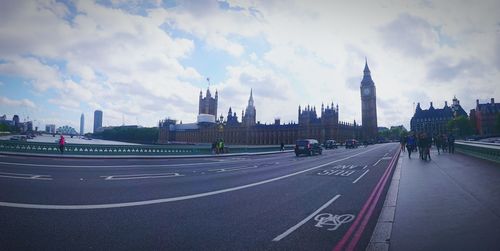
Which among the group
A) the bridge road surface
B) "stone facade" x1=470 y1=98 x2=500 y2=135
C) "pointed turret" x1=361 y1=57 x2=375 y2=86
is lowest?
the bridge road surface

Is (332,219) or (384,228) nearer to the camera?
(384,228)

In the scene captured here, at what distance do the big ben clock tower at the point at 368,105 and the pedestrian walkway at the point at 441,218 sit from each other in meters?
143

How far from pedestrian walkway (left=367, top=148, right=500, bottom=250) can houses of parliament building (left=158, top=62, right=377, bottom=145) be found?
92.6 meters

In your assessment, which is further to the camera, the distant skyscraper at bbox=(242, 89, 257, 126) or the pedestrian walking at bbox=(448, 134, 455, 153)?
the distant skyscraper at bbox=(242, 89, 257, 126)

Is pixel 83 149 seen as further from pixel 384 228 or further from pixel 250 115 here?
pixel 250 115

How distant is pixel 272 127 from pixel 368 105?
6509cm

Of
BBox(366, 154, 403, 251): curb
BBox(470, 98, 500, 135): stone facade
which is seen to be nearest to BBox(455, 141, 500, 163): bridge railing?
BBox(366, 154, 403, 251): curb

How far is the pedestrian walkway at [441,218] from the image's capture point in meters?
4.40

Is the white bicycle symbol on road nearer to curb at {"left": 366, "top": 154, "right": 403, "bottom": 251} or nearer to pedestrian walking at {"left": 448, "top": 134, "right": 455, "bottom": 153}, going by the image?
curb at {"left": 366, "top": 154, "right": 403, "bottom": 251}

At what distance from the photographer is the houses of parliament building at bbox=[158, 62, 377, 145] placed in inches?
4156

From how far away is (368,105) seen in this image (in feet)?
484

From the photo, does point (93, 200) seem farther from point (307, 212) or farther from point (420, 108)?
point (420, 108)

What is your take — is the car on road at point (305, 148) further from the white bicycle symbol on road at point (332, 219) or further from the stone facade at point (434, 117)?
the stone facade at point (434, 117)

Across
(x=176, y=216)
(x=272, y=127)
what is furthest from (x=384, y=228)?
(x=272, y=127)
